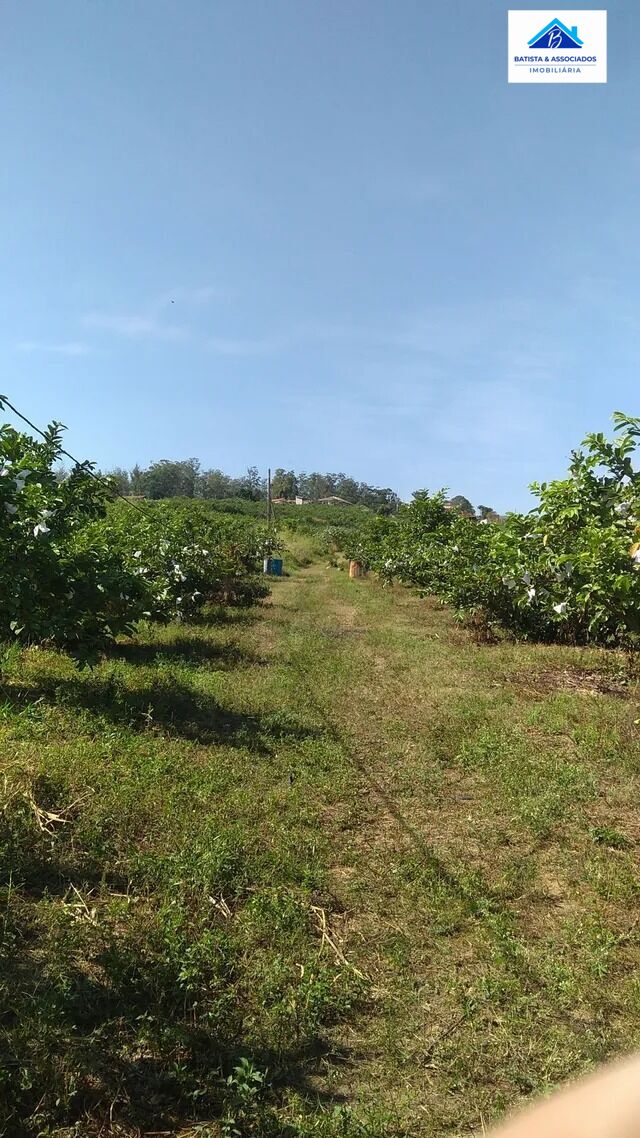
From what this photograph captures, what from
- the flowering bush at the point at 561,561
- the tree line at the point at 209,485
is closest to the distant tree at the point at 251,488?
the tree line at the point at 209,485

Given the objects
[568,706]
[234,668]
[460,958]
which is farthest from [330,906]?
[234,668]

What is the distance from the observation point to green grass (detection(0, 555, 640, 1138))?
2.43m

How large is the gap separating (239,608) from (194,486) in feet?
227

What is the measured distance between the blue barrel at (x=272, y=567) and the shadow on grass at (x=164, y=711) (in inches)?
592

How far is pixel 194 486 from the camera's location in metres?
80.9

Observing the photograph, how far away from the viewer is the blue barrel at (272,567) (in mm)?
22172

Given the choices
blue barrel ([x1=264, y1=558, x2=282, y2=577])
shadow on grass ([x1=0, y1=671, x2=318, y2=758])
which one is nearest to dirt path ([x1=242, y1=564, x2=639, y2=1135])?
shadow on grass ([x1=0, y1=671, x2=318, y2=758])

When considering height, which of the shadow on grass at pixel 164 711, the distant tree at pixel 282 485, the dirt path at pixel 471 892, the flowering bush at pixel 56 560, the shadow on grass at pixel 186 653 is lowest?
the dirt path at pixel 471 892

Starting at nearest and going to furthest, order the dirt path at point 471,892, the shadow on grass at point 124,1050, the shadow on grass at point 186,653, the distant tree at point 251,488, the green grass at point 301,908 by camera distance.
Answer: the shadow on grass at point 124,1050 → the green grass at point 301,908 → the dirt path at point 471,892 → the shadow on grass at point 186,653 → the distant tree at point 251,488

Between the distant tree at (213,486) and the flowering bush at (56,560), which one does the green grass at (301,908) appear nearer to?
the flowering bush at (56,560)

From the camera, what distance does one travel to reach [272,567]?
898 inches

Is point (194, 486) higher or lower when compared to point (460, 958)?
higher

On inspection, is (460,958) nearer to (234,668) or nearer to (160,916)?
(160,916)

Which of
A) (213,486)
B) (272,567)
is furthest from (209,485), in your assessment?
(272,567)
